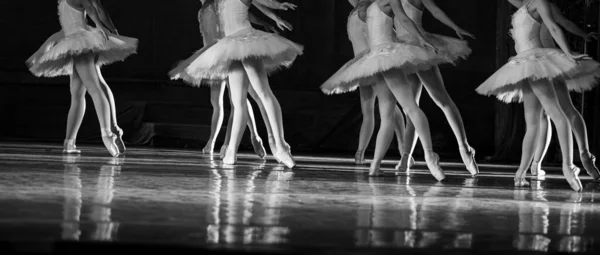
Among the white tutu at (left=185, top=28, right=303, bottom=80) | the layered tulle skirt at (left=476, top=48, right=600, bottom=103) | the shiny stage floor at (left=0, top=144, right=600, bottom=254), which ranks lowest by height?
the shiny stage floor at (left=0, top=144, right=600, bottom=254)

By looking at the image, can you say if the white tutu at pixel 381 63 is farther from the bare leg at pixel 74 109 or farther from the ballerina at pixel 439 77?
the bare leg at pixel 74 109

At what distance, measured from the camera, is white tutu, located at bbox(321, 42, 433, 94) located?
203 inches

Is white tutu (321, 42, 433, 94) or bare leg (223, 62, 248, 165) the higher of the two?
white tutu (321, 42, 433, 94)

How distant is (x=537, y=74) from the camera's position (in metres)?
4.80

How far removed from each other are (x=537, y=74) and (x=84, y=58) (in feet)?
11.2

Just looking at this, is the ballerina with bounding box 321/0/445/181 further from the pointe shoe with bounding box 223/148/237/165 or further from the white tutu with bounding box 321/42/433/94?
the pointe shoe with bounding box 223/148/237/165

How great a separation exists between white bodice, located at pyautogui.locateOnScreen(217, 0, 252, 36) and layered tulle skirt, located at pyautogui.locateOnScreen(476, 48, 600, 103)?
1694 millimetres

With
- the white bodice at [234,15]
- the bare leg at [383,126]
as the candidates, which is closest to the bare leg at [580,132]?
the bare leg at [383,126]

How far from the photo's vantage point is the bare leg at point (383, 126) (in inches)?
211

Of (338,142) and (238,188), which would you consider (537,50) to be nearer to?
(238,188)

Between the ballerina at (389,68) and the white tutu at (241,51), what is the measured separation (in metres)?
0.63

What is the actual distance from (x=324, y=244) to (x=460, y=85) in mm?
8497

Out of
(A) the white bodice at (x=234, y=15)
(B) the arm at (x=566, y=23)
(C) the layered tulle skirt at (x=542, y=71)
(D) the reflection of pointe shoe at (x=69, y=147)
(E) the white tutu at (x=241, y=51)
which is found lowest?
(D) the reflection of pointe shoe at (x=69, y=147)

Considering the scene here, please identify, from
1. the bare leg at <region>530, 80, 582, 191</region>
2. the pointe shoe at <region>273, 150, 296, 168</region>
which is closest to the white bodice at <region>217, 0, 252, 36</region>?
the pointe shoe at <region>273, 150, 296, 168</region>
